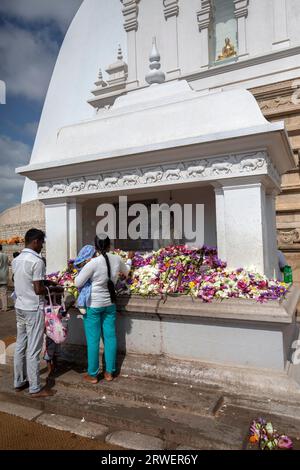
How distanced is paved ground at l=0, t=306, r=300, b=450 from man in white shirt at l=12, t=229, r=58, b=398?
0.18 m

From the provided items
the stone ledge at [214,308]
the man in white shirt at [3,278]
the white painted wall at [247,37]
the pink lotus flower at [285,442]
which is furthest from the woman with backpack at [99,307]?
the white painted wall at [247,37]

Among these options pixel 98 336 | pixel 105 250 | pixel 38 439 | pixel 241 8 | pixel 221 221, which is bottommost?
pixel 38 439

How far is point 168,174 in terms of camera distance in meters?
4.42

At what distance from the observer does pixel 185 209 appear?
18.3 ft

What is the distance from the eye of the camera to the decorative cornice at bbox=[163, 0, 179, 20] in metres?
10.7

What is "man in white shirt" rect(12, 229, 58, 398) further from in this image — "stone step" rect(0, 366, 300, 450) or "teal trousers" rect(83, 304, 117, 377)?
"teal trousers" rect(83, 304, 117, 377)

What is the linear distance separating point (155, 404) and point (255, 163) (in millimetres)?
2850

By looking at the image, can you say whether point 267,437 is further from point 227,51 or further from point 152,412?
point 227,51

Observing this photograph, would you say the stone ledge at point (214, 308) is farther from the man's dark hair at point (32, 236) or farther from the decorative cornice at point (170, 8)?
the decorative cornice at point (170, 8)

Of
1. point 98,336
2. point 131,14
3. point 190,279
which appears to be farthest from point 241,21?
point 98,336

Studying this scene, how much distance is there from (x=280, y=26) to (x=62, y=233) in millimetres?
8319

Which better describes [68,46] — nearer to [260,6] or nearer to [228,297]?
[260,6]
